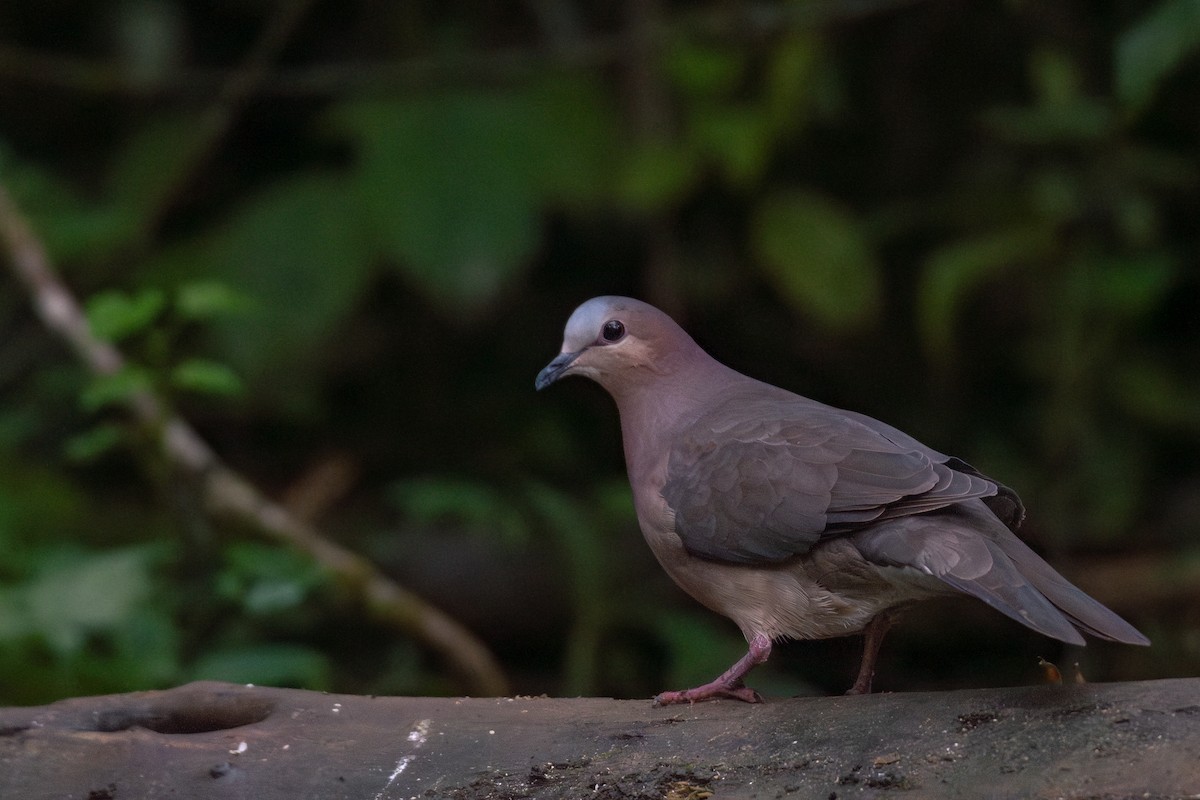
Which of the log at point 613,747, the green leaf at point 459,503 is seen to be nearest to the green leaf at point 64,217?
the green leaf at point 459,503

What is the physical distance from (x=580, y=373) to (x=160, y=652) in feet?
6.45

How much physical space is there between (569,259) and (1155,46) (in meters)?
3.35

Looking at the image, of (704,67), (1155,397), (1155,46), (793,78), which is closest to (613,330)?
(1155,46)

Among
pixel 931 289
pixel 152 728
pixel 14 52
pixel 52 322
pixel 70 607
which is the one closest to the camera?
pixel 152 728

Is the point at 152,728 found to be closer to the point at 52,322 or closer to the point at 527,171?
the point at 52,322

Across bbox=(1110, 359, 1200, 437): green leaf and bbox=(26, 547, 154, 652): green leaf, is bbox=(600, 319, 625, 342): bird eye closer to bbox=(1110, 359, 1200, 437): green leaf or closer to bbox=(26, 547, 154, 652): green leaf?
bbox=(26, 547, 154, 652): green leaf

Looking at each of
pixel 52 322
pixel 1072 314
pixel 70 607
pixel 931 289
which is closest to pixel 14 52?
pixel 52 322

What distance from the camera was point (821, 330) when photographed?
6.89 metres

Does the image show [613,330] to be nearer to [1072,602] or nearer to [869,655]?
[869,655]

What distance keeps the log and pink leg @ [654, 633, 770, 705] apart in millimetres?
38

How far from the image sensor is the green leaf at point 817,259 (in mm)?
6344

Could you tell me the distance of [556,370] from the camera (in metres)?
3.52

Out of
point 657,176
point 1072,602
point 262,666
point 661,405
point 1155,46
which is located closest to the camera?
point 1072,602

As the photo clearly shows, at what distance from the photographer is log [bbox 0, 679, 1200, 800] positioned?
2.55 metres
